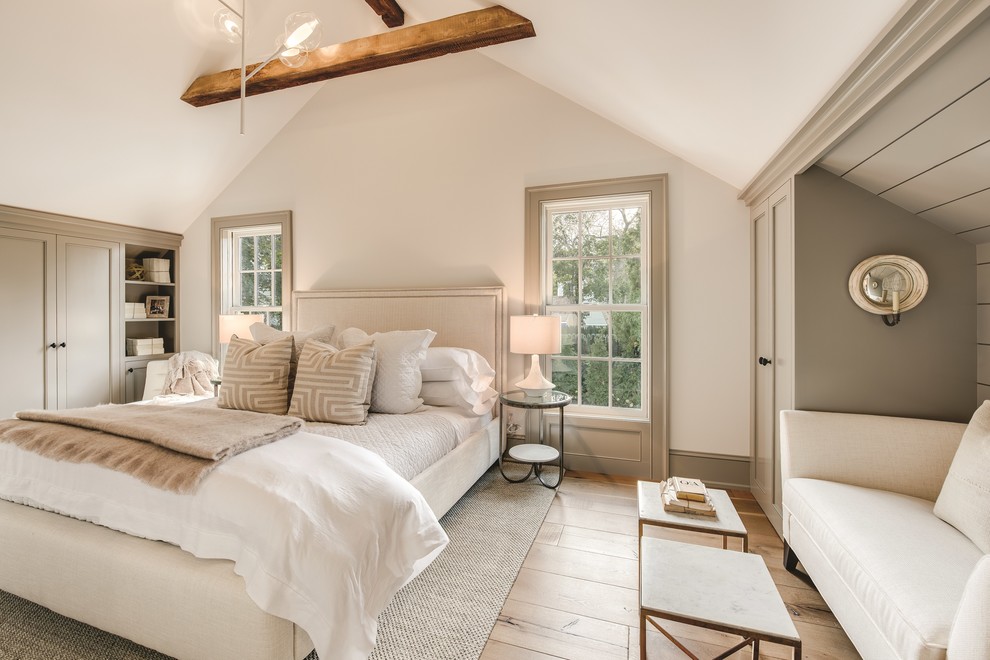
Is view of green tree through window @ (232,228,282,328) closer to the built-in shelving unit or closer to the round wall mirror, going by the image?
the built-in shelving unit

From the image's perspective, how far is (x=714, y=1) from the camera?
1.50 m

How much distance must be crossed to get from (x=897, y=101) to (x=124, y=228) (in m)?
5.47

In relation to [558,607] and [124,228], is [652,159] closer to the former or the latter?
[558,607]

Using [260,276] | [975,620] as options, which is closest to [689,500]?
[975,620]

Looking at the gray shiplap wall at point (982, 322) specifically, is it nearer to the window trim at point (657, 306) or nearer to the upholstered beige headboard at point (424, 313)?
the window trim at point (657, 306)

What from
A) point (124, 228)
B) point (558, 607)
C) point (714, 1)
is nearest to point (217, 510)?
point (558, 607)

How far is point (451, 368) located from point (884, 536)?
220 centimetres

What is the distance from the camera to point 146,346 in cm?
434

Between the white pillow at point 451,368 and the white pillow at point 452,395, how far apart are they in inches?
1.1

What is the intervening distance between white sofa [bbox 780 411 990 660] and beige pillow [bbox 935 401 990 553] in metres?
0.03

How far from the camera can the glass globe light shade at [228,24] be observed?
212 cm

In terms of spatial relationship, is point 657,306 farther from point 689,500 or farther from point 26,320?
point 26,320

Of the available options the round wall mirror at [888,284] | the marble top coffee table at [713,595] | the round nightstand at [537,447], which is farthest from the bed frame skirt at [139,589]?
the round wall mirror at [888,284]

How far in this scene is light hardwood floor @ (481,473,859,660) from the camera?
1.53 metres
